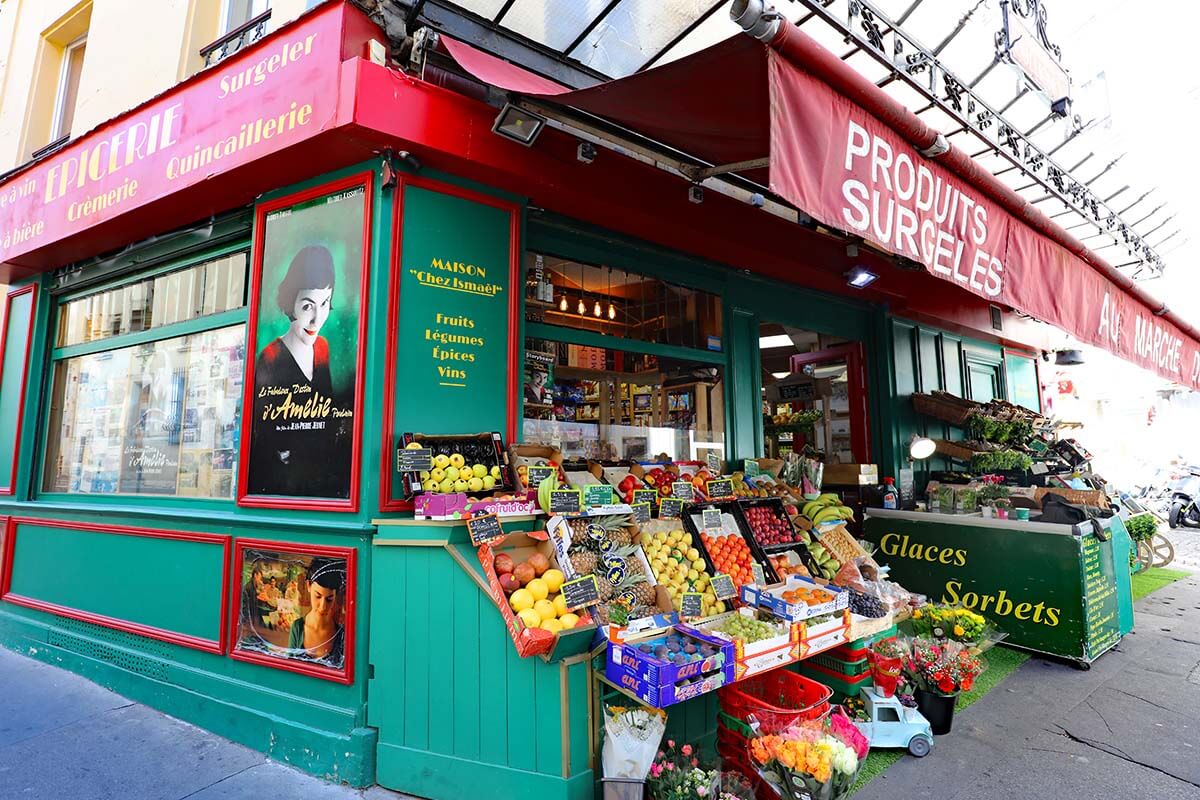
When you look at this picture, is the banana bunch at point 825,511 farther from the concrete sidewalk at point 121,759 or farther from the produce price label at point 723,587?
the concrete sidewalk at point 121,759

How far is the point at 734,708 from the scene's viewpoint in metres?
3.27

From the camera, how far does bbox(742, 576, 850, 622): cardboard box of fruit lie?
11.4 feet

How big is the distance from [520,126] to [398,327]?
1.48 meters

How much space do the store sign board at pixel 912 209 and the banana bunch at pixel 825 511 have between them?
231cm

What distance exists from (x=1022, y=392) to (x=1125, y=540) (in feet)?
17.1

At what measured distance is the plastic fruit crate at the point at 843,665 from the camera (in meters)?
3.84

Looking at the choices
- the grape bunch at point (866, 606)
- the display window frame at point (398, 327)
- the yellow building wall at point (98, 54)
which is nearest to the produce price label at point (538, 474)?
the display window frame at point (398, 327)

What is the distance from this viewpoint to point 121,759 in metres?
3.69

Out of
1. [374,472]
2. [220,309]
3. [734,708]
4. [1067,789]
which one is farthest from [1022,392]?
[220,309]

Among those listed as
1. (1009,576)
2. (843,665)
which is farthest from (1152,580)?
(843,665)

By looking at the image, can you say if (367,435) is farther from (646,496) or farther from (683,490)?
(683,490)

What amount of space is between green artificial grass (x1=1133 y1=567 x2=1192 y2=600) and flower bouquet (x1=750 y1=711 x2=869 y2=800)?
7625mm

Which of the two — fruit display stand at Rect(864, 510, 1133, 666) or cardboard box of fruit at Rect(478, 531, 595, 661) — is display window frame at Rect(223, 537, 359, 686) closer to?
cardboard box of fruit at Rect(478, 531, 595, 661)

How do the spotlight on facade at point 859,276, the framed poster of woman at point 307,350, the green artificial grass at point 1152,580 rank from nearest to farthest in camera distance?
the framed poster of woman at point 307,350, the spotlight on facade at point 859,276, the green artificial grass at point 1152,580
